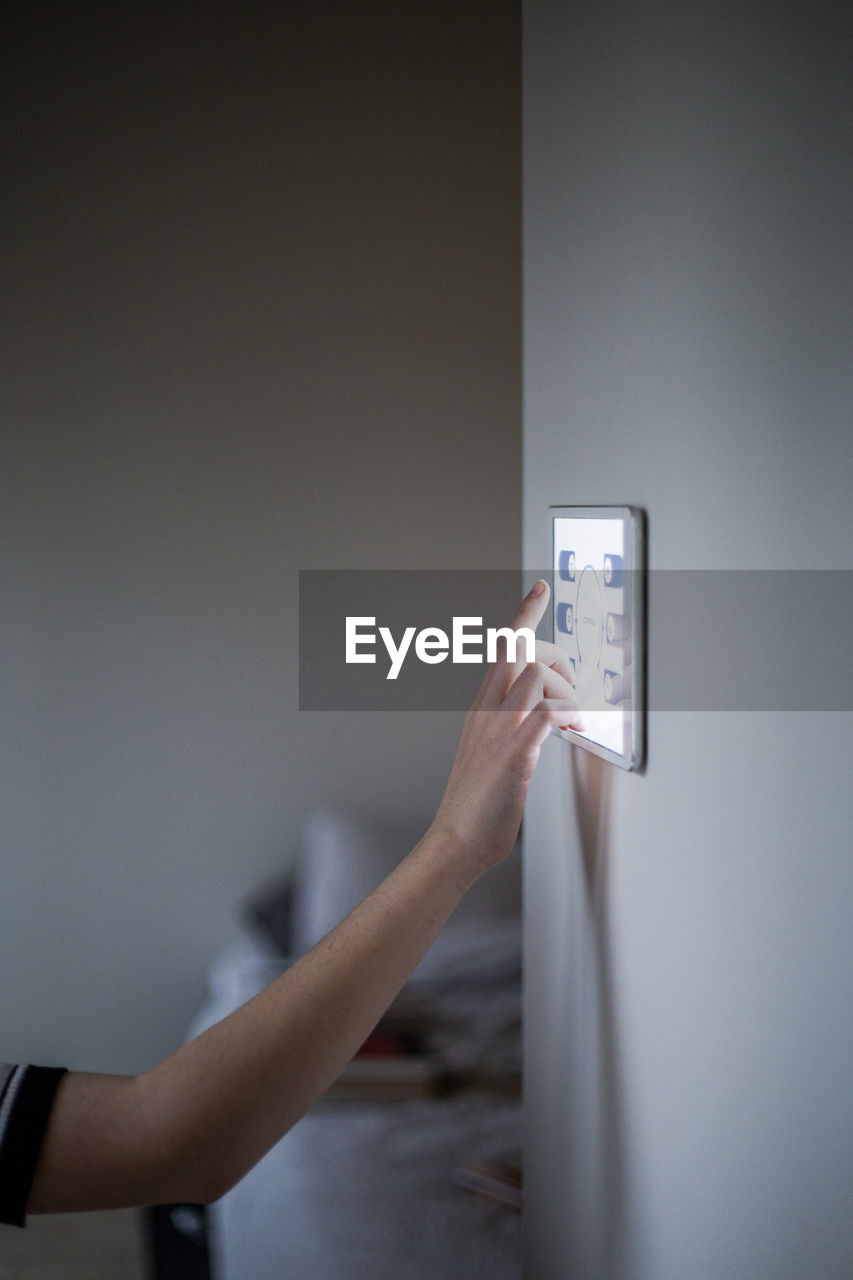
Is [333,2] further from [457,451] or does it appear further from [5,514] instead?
[5,514]

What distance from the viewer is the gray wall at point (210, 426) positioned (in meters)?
1.53

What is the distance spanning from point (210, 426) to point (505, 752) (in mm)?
1111

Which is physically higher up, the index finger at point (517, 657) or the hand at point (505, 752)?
the index finger at point (517, 657)

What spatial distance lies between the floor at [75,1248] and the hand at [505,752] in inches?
52.1

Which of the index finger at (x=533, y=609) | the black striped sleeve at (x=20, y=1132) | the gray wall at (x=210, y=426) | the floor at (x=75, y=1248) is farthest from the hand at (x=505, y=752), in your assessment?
the floor at (x=75, y=1248)

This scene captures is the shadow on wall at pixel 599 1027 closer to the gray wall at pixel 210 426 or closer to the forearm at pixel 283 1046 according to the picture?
the forearm at pixel 283 1046

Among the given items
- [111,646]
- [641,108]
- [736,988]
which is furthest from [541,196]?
[111,646]

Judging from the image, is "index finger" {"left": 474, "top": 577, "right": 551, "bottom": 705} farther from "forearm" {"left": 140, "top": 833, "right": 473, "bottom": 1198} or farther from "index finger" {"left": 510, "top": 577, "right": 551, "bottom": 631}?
"forearm" {"left": 140, "top": 833, "right": 473, "bottom": 1198}

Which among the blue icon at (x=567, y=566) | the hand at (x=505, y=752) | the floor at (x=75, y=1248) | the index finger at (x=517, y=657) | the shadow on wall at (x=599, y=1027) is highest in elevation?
the blue icon at (x=567, y=566)

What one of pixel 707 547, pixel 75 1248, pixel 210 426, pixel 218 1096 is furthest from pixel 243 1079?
pixel 75 1248

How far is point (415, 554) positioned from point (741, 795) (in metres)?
1.19

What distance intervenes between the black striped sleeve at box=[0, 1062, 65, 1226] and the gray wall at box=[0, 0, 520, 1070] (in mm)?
1124

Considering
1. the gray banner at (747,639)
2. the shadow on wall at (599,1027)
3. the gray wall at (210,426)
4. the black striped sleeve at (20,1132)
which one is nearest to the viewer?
the gray banner at (747,639)

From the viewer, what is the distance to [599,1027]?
651 mm
